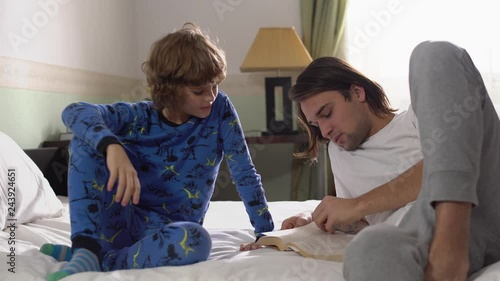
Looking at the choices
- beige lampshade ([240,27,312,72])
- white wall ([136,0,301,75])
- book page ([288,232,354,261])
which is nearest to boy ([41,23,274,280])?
book page ([288,232,354,261])

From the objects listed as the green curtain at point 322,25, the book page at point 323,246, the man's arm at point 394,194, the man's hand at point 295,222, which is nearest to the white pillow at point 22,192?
the man's hand at point 295,222

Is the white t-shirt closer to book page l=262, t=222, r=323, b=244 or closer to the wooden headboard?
book page l=262, t=222, r=323, b=244

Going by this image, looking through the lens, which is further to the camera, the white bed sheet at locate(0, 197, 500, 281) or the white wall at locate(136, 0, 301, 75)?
the white wall at locate(136, 0, 301, 75)

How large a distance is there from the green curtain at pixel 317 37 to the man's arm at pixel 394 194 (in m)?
2.44

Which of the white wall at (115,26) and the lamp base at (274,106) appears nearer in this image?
the white wall at (115,26)

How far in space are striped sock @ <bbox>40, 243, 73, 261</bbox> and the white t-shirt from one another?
621 mm

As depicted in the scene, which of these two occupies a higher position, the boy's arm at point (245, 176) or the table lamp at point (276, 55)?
the table lamp at point (276, 55)

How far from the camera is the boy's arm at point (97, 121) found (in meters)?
1.30

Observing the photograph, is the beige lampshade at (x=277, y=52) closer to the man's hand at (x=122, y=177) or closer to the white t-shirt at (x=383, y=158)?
the white t-shirt at (x=383, y=158)

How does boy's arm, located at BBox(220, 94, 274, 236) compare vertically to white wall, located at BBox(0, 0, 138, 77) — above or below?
below

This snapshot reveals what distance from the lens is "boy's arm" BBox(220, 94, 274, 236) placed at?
1560 millimetres

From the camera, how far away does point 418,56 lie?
3.46 feet

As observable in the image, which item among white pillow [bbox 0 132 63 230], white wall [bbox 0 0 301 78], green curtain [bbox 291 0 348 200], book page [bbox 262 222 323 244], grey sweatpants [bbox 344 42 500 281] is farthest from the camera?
green curtain [bbox 291 0 348 200]

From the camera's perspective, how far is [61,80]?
2.93 metres
